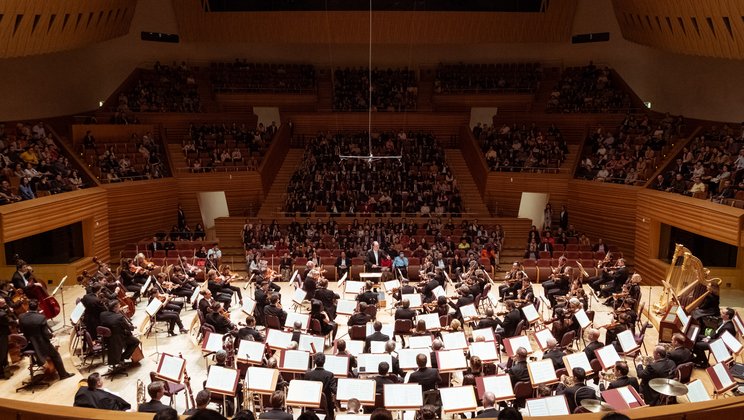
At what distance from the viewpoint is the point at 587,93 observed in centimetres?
2773

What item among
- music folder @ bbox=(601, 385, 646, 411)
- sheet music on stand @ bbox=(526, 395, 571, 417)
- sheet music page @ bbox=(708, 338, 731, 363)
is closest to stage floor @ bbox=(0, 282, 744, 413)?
sheet music page @ bbox=(708, 338, 731, 363)

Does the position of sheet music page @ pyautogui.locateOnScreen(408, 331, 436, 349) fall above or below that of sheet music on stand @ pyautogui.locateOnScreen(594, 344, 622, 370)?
below

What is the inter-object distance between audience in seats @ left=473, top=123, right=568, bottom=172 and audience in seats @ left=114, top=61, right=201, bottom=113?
12.3m

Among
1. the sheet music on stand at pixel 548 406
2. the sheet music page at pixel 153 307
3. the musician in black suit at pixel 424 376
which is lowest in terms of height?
the sheet music page at pixel 153 307

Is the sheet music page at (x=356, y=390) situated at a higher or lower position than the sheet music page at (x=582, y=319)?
higher

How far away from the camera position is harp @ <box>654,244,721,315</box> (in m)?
13.2

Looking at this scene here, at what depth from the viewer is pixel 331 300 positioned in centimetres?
1382

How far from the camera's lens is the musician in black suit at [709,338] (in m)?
11.1

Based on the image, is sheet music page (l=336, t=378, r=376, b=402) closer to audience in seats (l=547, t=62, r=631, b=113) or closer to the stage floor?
the stage floor

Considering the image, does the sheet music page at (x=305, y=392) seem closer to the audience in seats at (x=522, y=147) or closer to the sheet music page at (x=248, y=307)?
the sheet music page at (x=248, y=307)

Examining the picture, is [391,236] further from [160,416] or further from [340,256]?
[160,416]

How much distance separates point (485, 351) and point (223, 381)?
13.5 feet

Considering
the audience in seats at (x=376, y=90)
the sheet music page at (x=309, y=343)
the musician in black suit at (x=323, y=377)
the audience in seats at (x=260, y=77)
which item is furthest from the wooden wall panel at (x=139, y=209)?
the musician in black suit at (x=323, y=377)

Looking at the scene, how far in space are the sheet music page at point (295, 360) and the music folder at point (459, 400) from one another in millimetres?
2303
